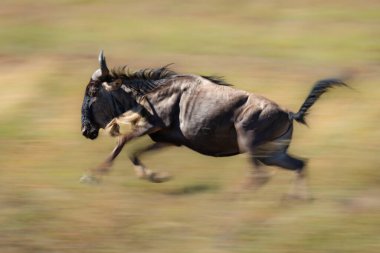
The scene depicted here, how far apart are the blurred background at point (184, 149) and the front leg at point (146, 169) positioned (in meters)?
0.11

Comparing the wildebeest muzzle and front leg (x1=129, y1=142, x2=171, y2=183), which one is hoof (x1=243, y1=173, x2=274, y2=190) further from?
the wildebeest muzzle

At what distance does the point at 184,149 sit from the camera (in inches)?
479

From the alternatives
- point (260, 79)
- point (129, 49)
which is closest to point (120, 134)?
point (260, 79)

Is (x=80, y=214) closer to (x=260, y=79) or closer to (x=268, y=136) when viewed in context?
(x=268, y=136)

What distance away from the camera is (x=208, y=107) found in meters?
10.7

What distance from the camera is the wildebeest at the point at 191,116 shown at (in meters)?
10.4

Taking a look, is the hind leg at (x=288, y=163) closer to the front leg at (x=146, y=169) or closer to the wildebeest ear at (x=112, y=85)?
the front leg at (x=146, y=169)

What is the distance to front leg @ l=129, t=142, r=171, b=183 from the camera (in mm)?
10672

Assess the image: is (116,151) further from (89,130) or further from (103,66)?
(103,66)

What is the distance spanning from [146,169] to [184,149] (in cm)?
146

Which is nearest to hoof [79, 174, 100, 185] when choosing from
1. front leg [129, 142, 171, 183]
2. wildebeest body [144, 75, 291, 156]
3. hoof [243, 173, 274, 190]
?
front leg [129, 142, 171, 183]

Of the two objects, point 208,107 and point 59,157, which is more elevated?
point 208,107

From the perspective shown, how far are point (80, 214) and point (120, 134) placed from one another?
2781 mm

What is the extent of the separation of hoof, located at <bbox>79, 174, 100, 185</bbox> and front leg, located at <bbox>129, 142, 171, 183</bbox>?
58 centimetres
